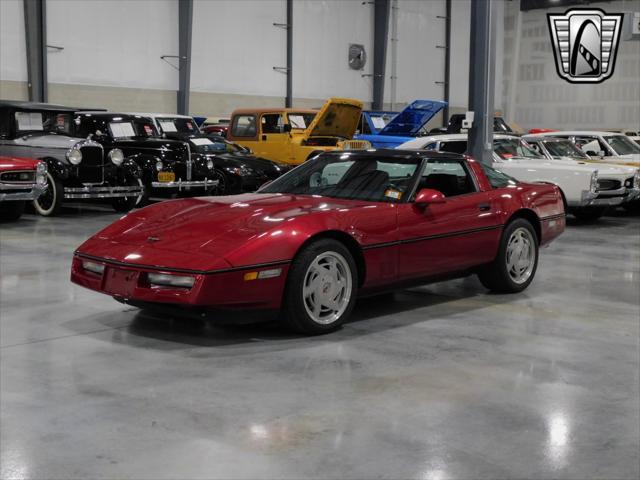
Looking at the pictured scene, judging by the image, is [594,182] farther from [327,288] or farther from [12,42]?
[12,42]

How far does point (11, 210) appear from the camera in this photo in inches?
471

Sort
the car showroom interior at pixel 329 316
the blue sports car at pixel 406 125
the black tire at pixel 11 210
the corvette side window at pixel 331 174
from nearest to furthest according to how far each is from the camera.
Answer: the car showroom interior at pixel 329 316 → the corvette side window at pixel 331 174 → the black tire at pixel 11 210 → the blue sports car at pixel 406 125

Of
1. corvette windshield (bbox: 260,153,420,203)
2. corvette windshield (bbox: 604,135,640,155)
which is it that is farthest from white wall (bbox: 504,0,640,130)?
corvette windshield (bbox: 260,153,420,203)

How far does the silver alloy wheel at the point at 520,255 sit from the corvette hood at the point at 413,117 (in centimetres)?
1011

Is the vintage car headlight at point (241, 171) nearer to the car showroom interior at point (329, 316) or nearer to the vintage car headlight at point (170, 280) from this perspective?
the car showroom interior at point (329, 316)

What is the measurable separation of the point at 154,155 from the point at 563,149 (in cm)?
664

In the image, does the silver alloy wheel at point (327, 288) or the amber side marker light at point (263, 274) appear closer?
the amber side marker light at point (263, 274)

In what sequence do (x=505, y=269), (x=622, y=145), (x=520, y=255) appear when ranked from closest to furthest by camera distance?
(x=505, y=269), (x=520, y=255), (x=622, y=145)

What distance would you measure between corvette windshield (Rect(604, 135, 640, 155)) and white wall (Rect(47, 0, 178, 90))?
13.2 meters

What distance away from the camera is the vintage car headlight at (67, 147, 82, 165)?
1255 centimetres

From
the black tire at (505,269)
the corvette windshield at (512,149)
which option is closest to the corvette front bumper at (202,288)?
the black tire at (505,269)

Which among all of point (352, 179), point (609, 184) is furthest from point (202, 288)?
point (609, 184)

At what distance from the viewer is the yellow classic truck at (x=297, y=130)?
16.2 meters

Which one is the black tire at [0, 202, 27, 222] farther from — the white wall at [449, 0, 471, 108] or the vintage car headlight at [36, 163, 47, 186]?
the white wall at [449, 0, 471, 108]
